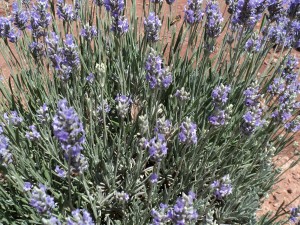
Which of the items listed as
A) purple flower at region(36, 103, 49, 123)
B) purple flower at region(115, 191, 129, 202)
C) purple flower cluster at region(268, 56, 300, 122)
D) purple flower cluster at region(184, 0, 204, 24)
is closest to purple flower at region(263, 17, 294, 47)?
purple flower cluster at region(268, 56, 300, 122)

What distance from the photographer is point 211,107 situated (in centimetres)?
329

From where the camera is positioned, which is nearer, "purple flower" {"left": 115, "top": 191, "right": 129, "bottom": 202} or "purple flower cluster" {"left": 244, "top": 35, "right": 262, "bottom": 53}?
"purple flower" {"left": 115, "top": 191, "right": 129, "bottom": 202}

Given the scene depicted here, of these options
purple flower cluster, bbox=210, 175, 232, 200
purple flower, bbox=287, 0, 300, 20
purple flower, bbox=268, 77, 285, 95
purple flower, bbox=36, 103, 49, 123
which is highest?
purple flower, bbox=287, 0, 300, 20

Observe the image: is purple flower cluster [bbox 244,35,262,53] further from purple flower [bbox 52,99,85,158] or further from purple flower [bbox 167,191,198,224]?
purple flower [bbox 52,99,85,158]

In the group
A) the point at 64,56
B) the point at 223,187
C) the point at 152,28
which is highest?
the point at 152,28

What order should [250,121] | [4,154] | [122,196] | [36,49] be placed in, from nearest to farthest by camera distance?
[4,154]
[250,121]
[122,196]
[36,49]

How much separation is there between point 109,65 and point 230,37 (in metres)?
1.22

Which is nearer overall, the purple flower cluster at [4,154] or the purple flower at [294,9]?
the purple flower cluster at [4,154]

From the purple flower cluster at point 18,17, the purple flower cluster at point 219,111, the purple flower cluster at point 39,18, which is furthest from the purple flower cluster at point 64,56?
the purple flower cluster at point 219,111

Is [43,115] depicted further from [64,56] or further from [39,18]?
[39,18]

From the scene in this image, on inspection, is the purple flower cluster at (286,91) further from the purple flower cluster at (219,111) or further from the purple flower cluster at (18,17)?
the purple flower cluster at (18,17)

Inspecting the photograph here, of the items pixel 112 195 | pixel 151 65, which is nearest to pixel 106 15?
pixel 151 65

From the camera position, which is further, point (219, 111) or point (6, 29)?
point (6, 29)

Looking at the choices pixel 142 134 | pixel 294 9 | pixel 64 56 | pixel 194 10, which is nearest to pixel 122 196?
pixel 142 134
